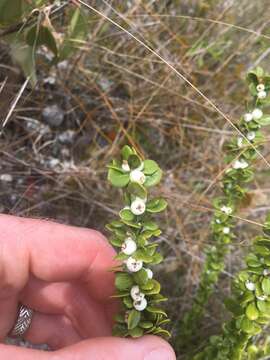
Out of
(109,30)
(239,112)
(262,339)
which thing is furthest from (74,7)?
(262,339)

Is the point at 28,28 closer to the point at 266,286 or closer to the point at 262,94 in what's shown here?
the point at 262,94

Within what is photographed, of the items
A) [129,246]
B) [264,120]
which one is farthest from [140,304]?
[264,120]

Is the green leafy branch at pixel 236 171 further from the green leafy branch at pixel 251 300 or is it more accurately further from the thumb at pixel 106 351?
the thumb at pixel 106 351

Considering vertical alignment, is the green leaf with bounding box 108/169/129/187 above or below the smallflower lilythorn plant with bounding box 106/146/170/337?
above

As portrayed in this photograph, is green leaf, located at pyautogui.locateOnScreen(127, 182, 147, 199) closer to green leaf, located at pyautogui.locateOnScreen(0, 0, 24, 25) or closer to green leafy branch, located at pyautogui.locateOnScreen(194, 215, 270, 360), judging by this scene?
green leafy branch, located at pyautogui.locateOnScreen(194, 215, 270, 360)

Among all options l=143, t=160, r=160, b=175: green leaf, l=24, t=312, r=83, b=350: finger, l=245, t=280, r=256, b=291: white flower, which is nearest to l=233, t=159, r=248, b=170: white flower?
l=245, t=280, r=256, b=291: white flower

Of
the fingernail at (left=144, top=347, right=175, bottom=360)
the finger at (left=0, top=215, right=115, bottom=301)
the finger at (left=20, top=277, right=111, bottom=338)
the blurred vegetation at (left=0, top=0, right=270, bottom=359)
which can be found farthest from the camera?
the blurred vegetation at (left=0, top=0, right=270, bottom=359)

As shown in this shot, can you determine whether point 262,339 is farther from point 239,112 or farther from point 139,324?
point 239,112
